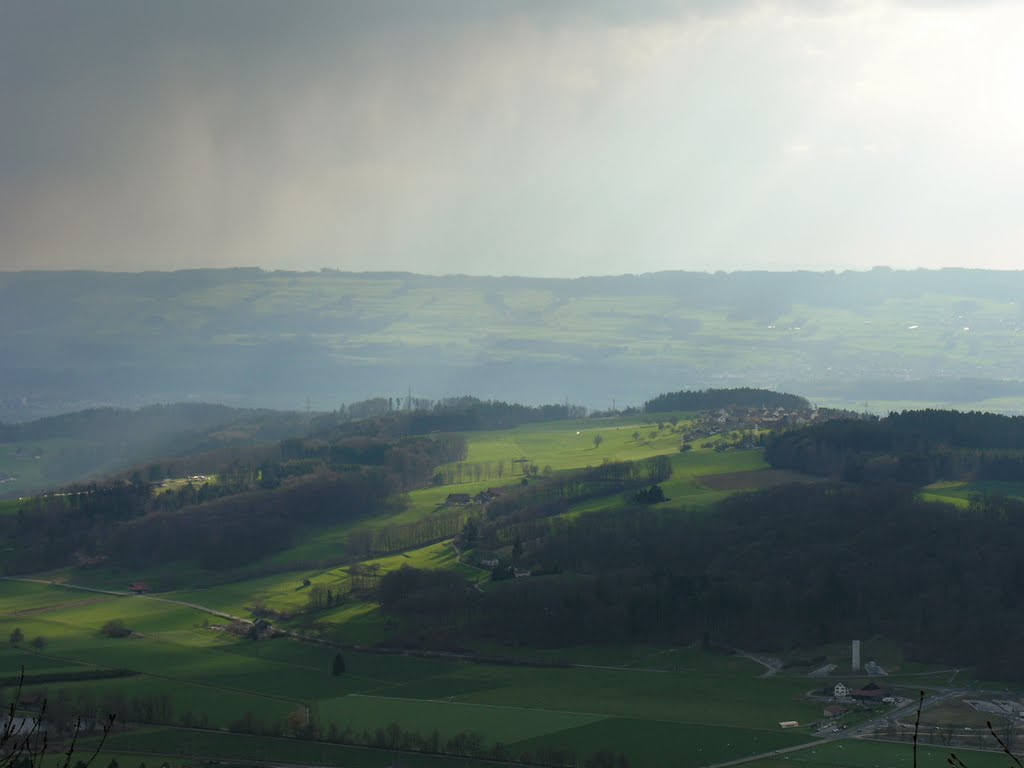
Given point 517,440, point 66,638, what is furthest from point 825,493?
point 517,440

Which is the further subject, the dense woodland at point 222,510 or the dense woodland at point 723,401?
the dense woodland at point 723,401

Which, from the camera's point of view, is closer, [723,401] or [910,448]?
[910,448]

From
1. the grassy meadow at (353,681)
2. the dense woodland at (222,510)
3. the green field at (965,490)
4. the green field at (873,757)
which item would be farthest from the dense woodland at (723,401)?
the green field at (873,757)

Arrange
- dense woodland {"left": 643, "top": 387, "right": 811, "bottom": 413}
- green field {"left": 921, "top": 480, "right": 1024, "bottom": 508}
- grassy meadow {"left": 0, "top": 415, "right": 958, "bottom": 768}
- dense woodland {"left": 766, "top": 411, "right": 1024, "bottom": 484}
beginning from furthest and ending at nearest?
1. dense woodland {"left": 643, "top": 387, "right": 811, "bottom": 413}
2. dense woodland {"left": 766, "top": 411, "right": 1024, "bottom": 484}
3. green field {"left": 921, "top": 480, "right": 1024, "bottom": 508}
4. grassy meadow {"left": 0, "top": 415, "right": 958, "bottom": 768}

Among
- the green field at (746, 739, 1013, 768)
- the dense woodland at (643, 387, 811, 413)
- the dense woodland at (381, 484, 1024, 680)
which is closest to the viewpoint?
the green field at (746, 739, 1013, 768)

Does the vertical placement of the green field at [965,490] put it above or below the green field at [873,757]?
above

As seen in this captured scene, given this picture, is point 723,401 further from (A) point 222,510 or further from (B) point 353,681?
(B) point 353,681

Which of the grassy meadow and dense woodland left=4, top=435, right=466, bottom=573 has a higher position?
dense woodland left=4, top=435, right=466, bottom=573

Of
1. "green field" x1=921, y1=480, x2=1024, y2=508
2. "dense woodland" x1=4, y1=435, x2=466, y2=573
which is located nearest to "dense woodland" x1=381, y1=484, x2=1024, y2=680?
"green field" x1=921, y1=480, x2=1024, y2=508

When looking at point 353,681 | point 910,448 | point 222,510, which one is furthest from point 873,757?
point 222,510

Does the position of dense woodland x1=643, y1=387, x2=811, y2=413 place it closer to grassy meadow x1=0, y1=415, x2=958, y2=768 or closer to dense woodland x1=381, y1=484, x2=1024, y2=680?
grassy meadow x1=0, y1=415, x2=958, y2=768

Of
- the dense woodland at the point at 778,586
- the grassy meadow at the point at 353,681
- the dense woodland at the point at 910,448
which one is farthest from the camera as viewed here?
the dense woodland at the point at 910,448

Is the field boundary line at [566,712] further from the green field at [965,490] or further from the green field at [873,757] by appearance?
the green field at [965,490]
